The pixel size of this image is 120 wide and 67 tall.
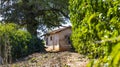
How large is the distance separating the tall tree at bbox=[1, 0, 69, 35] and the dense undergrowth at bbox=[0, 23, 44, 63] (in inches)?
187

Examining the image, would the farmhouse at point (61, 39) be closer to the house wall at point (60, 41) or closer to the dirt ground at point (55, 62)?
the house wall at point (60, 41)

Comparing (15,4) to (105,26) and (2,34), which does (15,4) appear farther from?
(105,26)

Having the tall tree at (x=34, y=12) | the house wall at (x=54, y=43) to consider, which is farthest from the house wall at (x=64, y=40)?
the tall tree at (x=34, y=12)

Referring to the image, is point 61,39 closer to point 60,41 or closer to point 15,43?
point 60,41

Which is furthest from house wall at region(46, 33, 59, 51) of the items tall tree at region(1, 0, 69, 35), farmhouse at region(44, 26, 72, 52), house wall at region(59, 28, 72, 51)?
tall tree at region(1, 0, 69, 35)

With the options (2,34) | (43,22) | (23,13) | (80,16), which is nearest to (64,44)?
(43,22)

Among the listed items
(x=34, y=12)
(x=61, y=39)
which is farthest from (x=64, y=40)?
(x=34, y=12)

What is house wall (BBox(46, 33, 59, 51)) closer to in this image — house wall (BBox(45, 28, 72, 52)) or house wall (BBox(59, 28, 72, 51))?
house wall (BBox(45, 28, 72, 52))

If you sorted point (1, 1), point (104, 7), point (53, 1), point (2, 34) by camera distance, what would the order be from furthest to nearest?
point (1, 1), point (53, 1), point (2, 34), point (104, 7)

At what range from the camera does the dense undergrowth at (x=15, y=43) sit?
2116 centimetres

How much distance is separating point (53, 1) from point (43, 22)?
17.2 feet

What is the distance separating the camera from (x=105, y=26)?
20.8 ft

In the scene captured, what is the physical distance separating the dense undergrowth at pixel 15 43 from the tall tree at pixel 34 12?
4.74m

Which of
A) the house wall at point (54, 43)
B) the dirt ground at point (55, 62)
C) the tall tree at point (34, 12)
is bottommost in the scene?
the house wall at point (54, 43)
